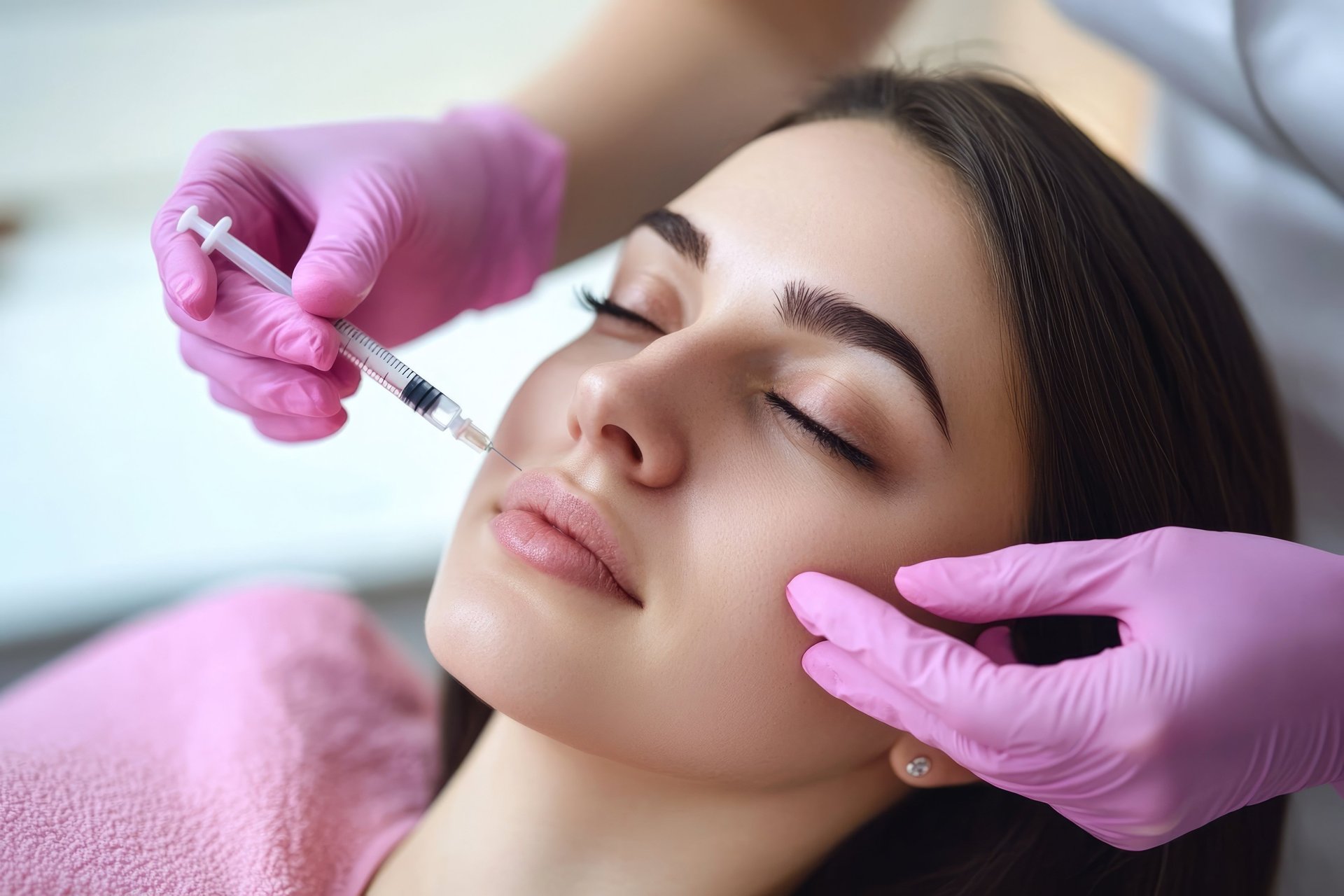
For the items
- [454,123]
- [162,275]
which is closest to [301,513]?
[454,123]

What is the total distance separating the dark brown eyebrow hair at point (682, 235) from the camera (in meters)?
0.96

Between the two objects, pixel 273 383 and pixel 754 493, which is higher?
pixel 754 493

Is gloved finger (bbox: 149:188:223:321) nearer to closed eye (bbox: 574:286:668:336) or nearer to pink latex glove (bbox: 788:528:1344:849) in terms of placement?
closed eye (bbox: 574:286:668:336)

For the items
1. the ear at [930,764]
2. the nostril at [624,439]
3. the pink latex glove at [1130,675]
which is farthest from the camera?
the ear at [930,764]

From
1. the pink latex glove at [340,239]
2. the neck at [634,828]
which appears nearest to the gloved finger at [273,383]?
the pink latex glove at [340,239]

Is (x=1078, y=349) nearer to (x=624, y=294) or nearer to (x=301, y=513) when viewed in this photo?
(x=624, y=294)

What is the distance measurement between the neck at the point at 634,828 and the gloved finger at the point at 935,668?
0.73 feet

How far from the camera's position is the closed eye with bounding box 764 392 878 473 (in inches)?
34.3

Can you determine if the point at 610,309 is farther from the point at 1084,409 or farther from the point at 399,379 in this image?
the point at 1084,409

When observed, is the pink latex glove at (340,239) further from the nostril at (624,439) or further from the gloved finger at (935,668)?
the gloved finger at (935,668)

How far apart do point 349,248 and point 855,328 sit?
0.46 meters

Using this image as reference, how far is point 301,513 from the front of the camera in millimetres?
2021

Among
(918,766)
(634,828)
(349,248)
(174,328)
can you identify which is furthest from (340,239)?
(174,328)

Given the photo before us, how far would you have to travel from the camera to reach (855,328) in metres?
0.87
